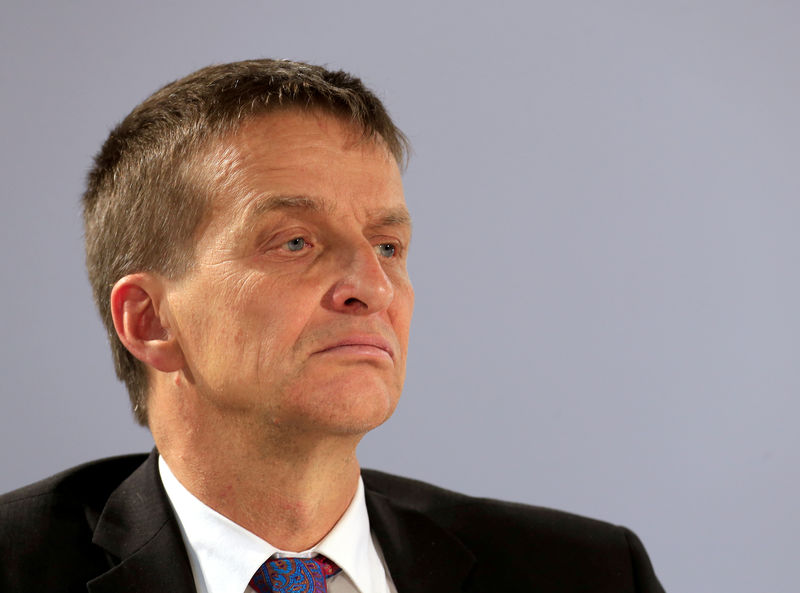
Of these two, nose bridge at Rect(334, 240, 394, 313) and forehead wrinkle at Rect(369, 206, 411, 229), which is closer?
nose bridge at Rect(334, 240, 394, 313)

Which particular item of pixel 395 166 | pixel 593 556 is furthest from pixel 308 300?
pixel 593 556

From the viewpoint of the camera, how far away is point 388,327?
5.91ft

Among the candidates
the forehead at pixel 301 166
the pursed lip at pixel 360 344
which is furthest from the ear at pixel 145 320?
the pursed lip at pixel 360 344

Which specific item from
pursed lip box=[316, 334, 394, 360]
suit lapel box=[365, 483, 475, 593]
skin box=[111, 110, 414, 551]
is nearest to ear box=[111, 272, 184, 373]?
skin box=[111, 110, 414, 551]

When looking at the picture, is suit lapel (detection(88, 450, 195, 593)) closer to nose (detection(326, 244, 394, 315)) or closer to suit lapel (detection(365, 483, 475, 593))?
suit lapel (detection(365, 483, 475, 593))

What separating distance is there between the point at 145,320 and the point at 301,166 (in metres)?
0.39

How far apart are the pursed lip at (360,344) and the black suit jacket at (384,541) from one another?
1.43 feet

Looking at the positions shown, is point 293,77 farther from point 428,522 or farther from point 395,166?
point 428,522

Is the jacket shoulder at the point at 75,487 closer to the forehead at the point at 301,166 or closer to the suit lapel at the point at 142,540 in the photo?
the suit lapel at the point at 142,540

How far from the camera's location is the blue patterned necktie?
5.89 feet

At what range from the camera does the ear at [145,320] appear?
1860 millimetres

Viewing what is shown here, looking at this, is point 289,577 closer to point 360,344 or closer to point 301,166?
point 360,344

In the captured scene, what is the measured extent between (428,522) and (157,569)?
54 centimetres

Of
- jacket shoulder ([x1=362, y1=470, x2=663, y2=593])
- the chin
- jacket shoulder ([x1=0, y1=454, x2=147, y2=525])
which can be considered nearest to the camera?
the chin
